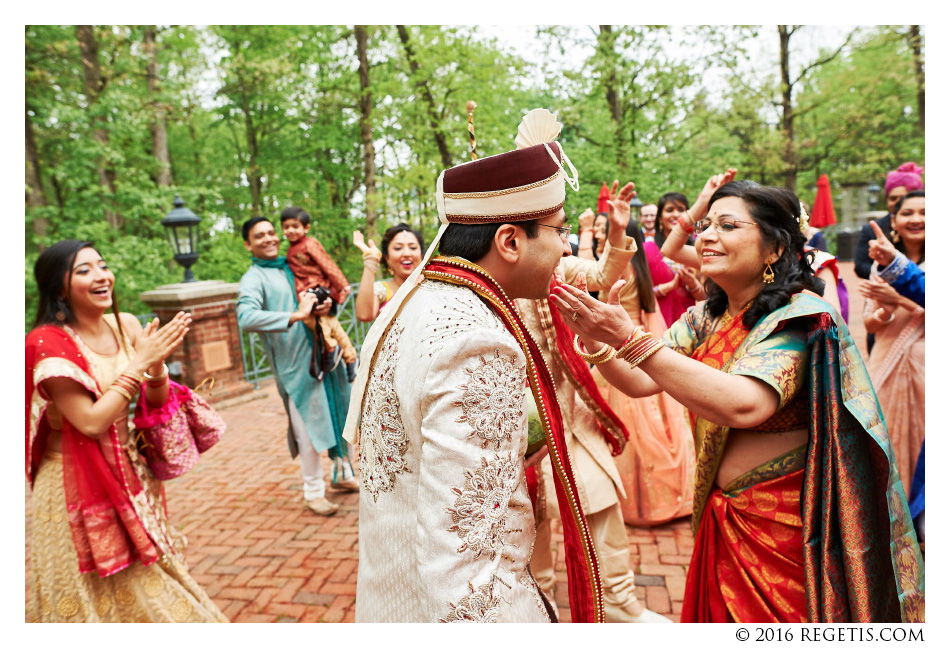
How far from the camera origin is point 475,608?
4.36 feet

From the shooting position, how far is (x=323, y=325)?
4.94m

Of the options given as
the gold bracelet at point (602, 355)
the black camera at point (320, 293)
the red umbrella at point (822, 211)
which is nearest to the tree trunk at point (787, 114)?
the red umbrella at point (822, 211)

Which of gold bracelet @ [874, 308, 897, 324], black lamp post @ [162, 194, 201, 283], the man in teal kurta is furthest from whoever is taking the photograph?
black lamp post @ [162, 194, 201, 283]

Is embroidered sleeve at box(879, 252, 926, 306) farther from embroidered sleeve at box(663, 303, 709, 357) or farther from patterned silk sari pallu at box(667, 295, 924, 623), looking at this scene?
patterned silk sari pallu at box(667, 295, 924, 623)

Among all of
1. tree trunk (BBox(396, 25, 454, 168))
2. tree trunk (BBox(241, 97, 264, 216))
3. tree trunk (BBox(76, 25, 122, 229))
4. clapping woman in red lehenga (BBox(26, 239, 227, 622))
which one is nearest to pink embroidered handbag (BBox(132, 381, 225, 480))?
clapping woman in red lehenga (BBox(26, 239, 227, 622))

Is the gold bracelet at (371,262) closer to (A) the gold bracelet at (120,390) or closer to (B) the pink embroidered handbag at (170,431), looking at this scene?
(B) the pink embroidered handbag at (170,431)

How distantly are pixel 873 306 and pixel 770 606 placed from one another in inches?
116

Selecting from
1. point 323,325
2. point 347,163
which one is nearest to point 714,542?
point 323,325

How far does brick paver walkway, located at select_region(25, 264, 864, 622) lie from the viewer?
3486mm

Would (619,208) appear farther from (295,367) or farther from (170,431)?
(295,367)

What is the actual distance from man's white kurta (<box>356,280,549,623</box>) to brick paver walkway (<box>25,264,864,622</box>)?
2043 mm

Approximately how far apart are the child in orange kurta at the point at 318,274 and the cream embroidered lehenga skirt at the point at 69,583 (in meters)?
2.24

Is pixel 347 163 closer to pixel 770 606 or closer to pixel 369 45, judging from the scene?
pixel 369 45

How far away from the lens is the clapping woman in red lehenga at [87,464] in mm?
2713
